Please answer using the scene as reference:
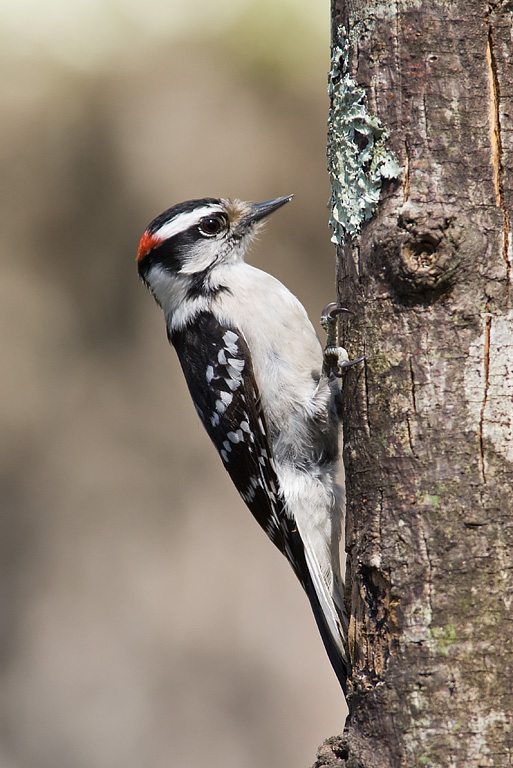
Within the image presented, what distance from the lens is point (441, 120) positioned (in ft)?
6.62

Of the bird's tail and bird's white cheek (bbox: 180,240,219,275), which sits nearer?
the bird's tail

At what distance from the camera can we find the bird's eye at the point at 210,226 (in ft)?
11.8

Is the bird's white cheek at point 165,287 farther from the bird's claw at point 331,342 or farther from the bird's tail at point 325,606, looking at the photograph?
the bird's tail at point 325,606

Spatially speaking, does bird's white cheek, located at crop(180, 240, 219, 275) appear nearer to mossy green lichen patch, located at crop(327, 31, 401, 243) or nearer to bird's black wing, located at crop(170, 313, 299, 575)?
bird's black wing, located at crop(170, 313, 299, 575)

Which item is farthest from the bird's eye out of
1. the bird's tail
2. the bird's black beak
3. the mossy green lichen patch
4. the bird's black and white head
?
the bird's tail

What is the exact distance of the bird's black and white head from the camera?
355 cm

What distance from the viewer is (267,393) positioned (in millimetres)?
3270

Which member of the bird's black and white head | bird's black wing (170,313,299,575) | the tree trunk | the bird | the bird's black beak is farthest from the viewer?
the bird's black beak

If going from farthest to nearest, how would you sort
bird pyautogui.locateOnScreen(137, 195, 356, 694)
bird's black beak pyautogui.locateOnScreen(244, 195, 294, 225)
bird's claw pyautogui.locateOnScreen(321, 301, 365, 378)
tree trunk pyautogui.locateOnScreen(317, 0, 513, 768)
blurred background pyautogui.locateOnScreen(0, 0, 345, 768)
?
1. blurred background pyautogui.locateOnScreen(0, 0, 345, 768)
2. bird's black beak pyautogui.locateOnScreen(244, 195, 294, 225)
3. bird pyautogui.locateOnScreen(137, 195, 356, 694)
4. bird's claw pyautogui.locateOnScreen(321, 301, 365, 378)
5. tree trunk pyautogui.locateOnScreen(317, 0, 513, 768)

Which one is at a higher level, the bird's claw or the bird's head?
the bird's head

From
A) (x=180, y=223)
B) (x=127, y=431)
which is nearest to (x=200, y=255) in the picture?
(x=180, y=223)

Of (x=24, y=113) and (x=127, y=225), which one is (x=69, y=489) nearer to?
(x=127, y=225)

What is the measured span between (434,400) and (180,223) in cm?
196

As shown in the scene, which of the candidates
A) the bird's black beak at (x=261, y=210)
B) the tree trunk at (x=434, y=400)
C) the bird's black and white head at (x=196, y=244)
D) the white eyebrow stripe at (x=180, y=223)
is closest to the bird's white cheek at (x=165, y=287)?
the bird's black and white head at (x=196, y=244)
